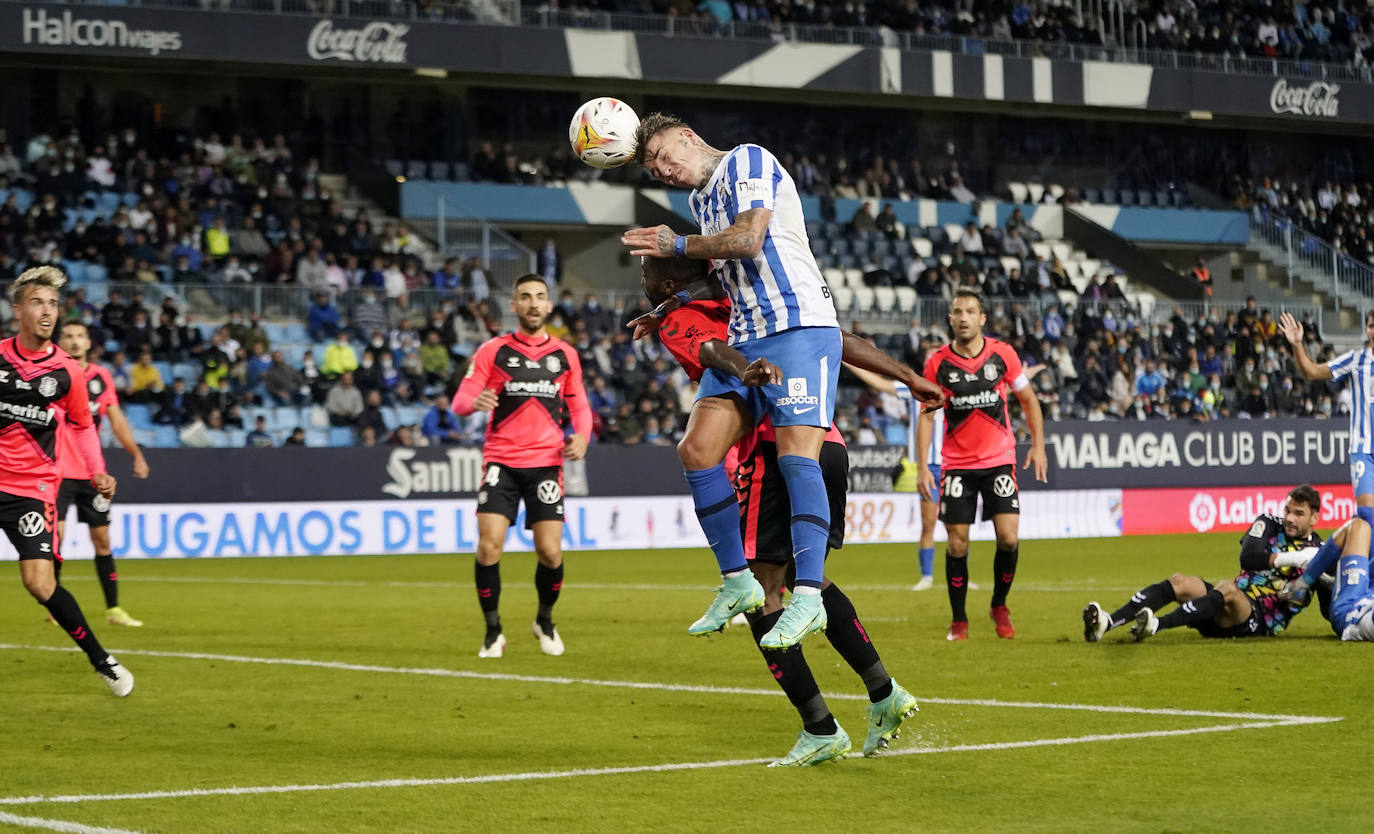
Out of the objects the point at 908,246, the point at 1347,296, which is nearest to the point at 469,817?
the point at 908,246

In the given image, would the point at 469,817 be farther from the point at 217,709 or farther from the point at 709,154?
the point at 217,709

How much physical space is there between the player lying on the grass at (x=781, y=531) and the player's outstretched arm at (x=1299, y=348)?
530 centimetres

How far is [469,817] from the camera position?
5.72 metres

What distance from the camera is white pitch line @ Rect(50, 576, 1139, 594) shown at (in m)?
17.1

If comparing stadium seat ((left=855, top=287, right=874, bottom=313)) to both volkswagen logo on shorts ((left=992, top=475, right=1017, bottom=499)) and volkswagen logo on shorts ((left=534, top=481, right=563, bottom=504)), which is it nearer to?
volkswagen logo on shorts ((left=992, top=475, right=1017, bottom=499))

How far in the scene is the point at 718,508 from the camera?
22.1 feet

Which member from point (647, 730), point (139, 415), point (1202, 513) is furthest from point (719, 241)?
point (1202, 513)

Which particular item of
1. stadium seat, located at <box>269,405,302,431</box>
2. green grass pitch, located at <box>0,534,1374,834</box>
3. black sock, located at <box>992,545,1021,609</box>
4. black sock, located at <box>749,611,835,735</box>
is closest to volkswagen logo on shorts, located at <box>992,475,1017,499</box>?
black sock, located at <box>992,545,1021,609</box>

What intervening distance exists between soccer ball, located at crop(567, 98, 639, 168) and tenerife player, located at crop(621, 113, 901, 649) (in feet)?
0.21

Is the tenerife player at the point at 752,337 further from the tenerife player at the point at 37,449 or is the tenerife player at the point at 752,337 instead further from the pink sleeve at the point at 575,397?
the pink sleeve at the point at 575,397

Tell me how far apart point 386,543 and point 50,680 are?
47.7 ft

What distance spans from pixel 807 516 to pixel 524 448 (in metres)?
5.68

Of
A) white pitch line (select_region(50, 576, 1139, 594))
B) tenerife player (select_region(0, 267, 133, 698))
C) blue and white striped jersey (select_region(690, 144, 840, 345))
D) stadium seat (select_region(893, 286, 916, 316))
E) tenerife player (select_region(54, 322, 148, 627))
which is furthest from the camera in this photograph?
stadium seat (select_region(893, 286, 916, 316))

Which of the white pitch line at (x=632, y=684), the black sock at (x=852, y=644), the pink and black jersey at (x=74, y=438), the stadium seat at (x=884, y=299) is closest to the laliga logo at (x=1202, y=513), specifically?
the stadium seat at (x=884, y=299)
